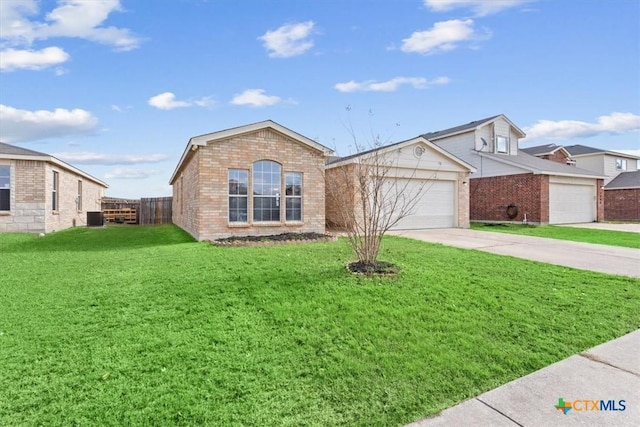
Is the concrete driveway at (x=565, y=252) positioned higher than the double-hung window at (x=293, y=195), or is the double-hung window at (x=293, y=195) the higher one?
the double-hung window at (x=293, y=195)

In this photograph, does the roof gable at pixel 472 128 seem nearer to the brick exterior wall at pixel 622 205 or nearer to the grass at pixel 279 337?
the brick exterior wall at pixel 622 205

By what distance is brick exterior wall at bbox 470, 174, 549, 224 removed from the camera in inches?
728

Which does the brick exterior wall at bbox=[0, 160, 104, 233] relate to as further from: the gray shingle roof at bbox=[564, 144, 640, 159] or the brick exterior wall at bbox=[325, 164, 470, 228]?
the gray shingle roof at bbox=[564, 144, 640, 159]

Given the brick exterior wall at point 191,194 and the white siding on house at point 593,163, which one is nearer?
the brick exterior wall at point 191,194

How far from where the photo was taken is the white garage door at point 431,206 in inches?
621

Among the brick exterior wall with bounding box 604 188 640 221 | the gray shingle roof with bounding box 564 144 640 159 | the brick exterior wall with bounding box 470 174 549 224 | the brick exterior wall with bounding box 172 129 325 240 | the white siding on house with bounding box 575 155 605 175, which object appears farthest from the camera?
the gray shingle roof with bounding box 564 144 640 159

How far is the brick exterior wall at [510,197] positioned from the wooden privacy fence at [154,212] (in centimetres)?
2059

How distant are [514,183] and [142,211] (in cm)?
2404

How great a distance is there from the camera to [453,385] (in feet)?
9.86

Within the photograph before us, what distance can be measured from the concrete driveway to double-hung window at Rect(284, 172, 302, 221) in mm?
5058

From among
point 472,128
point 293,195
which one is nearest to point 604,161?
point 472,128

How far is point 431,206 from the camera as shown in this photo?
53.4 ft

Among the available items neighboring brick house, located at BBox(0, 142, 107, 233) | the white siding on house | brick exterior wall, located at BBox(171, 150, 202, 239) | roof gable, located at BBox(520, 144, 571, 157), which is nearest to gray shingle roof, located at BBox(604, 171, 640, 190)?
the white siding on house

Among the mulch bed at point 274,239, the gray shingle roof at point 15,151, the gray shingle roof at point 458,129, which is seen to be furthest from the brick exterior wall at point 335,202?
the gray shingle roof at point 15,151
